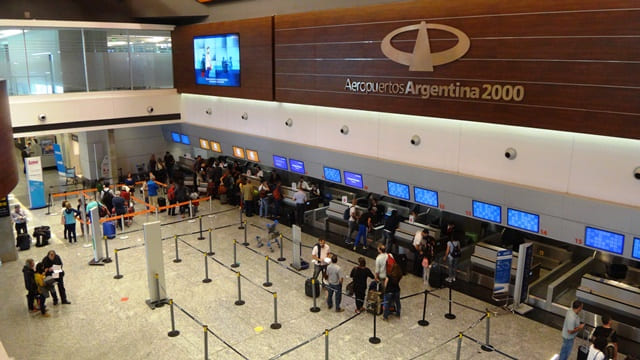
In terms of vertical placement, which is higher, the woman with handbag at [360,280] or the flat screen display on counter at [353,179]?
the flat screen display on counter at [353,179]

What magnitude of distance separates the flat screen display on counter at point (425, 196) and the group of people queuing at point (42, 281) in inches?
362

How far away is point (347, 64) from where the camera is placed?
14328mm

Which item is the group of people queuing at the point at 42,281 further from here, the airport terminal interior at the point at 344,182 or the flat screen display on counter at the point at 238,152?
the flat screen display on counter at the point at 238,152

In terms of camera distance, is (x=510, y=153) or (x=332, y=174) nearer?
(x=510, y=153)

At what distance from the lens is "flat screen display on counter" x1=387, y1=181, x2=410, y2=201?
14.1 meters

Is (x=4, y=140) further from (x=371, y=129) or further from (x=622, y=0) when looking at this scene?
(x=622, y=0)

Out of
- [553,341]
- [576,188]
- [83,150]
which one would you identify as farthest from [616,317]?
[83,150]

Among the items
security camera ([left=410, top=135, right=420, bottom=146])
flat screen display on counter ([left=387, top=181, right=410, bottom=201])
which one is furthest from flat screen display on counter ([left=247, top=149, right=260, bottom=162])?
security camera ([left=410, top=135, right=420, bottom=146])

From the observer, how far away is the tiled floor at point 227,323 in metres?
9.90

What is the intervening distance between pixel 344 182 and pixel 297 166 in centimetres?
234

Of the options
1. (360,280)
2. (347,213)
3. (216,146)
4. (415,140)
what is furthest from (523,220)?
(216,146)

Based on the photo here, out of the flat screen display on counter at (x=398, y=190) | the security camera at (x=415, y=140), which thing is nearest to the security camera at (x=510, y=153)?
the security camera at (x=415, y=140)

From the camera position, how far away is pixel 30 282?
37.0ft

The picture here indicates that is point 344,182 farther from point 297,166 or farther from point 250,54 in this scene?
point 250,54
